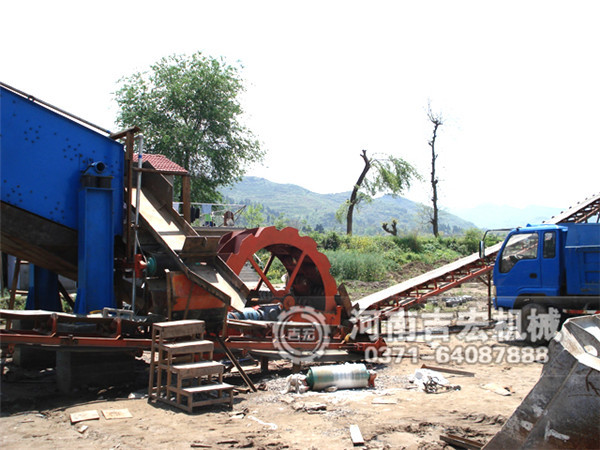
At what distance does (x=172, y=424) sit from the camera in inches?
239

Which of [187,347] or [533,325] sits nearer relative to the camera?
[187,347]

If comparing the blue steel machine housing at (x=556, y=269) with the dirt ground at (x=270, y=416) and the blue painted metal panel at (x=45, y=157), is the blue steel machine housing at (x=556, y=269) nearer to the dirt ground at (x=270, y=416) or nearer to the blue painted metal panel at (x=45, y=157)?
the dirt ground at (x=270, y=416)

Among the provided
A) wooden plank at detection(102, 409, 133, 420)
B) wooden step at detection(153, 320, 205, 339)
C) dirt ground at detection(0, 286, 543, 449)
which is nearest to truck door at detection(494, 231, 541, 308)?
dirt ground at detection(0, 286, 543, 449)

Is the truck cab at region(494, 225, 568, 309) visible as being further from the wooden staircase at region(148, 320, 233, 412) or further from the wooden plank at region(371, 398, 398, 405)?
the wooden staircase at region(148, 320, 233, 412)

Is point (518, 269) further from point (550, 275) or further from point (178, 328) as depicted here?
point (178, 328)

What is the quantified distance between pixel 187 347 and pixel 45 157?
3029 millimetres

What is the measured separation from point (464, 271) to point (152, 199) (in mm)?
8934

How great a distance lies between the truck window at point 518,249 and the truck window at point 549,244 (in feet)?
0.75

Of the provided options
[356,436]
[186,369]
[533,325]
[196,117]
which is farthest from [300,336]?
[196,117]

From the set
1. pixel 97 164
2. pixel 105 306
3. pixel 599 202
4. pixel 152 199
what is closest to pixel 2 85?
pixel 97 164

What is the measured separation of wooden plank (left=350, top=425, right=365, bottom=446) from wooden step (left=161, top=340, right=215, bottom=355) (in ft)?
6.70

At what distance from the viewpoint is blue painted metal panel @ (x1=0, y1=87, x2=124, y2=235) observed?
7012 millimetres

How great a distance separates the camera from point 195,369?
665 centimetres

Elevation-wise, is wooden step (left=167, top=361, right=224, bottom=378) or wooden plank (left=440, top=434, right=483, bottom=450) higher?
wooden step (left=167, top=361, right=224, bottom=378)
